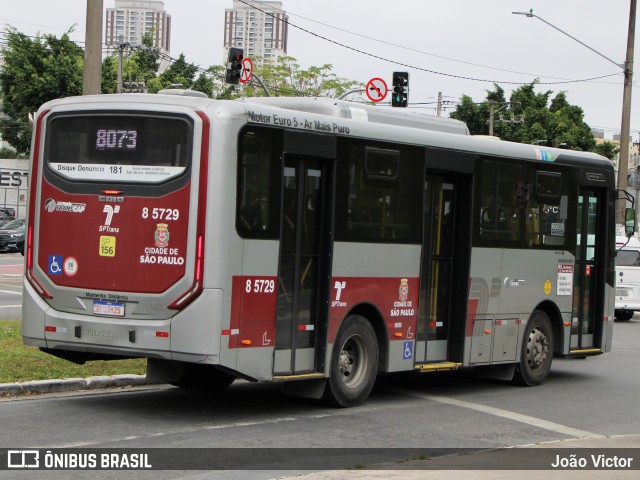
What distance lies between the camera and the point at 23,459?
330 inches

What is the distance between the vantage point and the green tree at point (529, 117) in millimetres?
62750

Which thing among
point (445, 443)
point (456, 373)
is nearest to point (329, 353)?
point (445, 443)

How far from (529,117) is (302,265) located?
177ft

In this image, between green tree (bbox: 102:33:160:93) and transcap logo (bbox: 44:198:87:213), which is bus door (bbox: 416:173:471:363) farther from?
green tree (bbox: 102:33:160:93)

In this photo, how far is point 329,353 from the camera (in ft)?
37.8

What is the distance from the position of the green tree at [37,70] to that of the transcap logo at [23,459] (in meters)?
53.2

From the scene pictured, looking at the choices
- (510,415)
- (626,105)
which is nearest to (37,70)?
(626,105)

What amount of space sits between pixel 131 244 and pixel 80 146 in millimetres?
1205

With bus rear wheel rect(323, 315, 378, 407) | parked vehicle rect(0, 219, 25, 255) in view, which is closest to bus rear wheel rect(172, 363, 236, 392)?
bus rear wheel rect(323, 315, 378, 407)

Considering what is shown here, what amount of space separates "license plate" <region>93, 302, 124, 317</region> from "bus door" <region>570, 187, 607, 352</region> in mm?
7551

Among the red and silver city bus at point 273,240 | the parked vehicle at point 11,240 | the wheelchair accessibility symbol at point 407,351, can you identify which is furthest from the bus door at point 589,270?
the parked vehicle at point 11,240

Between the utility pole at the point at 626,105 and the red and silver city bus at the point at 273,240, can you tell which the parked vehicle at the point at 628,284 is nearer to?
the utility pole at the point at 626,105

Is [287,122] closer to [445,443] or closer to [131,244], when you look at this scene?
[131,244]

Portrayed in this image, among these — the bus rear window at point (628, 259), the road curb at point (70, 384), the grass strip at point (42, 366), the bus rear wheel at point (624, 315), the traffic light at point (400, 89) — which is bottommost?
the bus rear wheel at point (624, 315)
